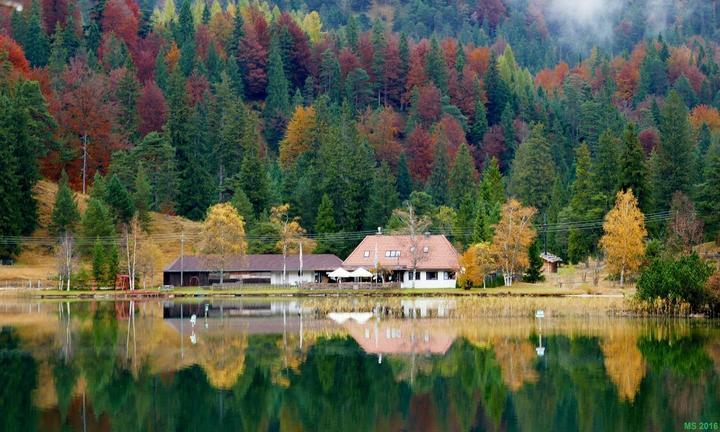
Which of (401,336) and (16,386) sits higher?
(401,336)

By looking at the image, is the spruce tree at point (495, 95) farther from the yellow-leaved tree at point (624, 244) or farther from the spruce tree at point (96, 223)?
the yellow-leaved tree at point (624, 244)

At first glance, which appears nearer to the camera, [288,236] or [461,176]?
[288,236]

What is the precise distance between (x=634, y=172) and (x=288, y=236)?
30414mm

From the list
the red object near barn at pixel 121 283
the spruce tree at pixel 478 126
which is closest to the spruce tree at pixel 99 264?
the red object near barn at pixel 121 283

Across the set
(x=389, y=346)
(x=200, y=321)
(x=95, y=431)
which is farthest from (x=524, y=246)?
(x=95, y=431)

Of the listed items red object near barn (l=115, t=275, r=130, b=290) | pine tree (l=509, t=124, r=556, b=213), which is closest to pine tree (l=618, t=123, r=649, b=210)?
pine tree (l=509, t=124, r=556, b=213)

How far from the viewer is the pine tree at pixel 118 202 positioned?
9644 centimetres

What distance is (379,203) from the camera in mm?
104562

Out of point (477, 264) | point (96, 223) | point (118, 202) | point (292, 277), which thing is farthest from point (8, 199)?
point (477, 264)

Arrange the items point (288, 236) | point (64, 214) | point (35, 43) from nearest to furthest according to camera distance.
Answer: point (64, 214), point (288, 236), point (35, 43)

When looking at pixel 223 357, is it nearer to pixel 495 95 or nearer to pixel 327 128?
pixel 327 128

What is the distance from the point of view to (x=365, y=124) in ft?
485

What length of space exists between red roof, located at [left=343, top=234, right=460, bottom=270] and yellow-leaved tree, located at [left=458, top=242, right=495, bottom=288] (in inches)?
212

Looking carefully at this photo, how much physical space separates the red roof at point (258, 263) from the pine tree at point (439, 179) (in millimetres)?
34831
